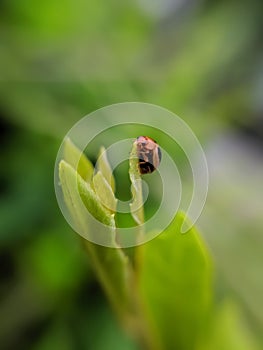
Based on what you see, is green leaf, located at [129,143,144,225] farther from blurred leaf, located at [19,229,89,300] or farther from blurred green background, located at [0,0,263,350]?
blurred leaf, located at [19,229,89,300]

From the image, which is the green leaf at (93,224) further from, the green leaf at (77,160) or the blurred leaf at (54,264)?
the blurred leaf at (54,264)

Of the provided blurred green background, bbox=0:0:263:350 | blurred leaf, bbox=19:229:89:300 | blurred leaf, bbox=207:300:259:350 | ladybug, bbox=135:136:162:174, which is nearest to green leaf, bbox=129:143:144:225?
ladybug, bbox=135:136:162:174

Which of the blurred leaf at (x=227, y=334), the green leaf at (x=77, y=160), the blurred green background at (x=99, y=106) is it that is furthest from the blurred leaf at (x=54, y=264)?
the green leaf at (x=77, y=160)

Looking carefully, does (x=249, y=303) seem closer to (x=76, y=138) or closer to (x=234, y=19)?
(x=76, y=138)

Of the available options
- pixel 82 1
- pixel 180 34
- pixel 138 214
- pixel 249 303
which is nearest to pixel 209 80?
pixel 180 34

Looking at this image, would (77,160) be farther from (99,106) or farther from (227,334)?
(99,106)

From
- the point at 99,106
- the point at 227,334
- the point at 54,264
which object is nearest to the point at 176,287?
the point at 227,334
